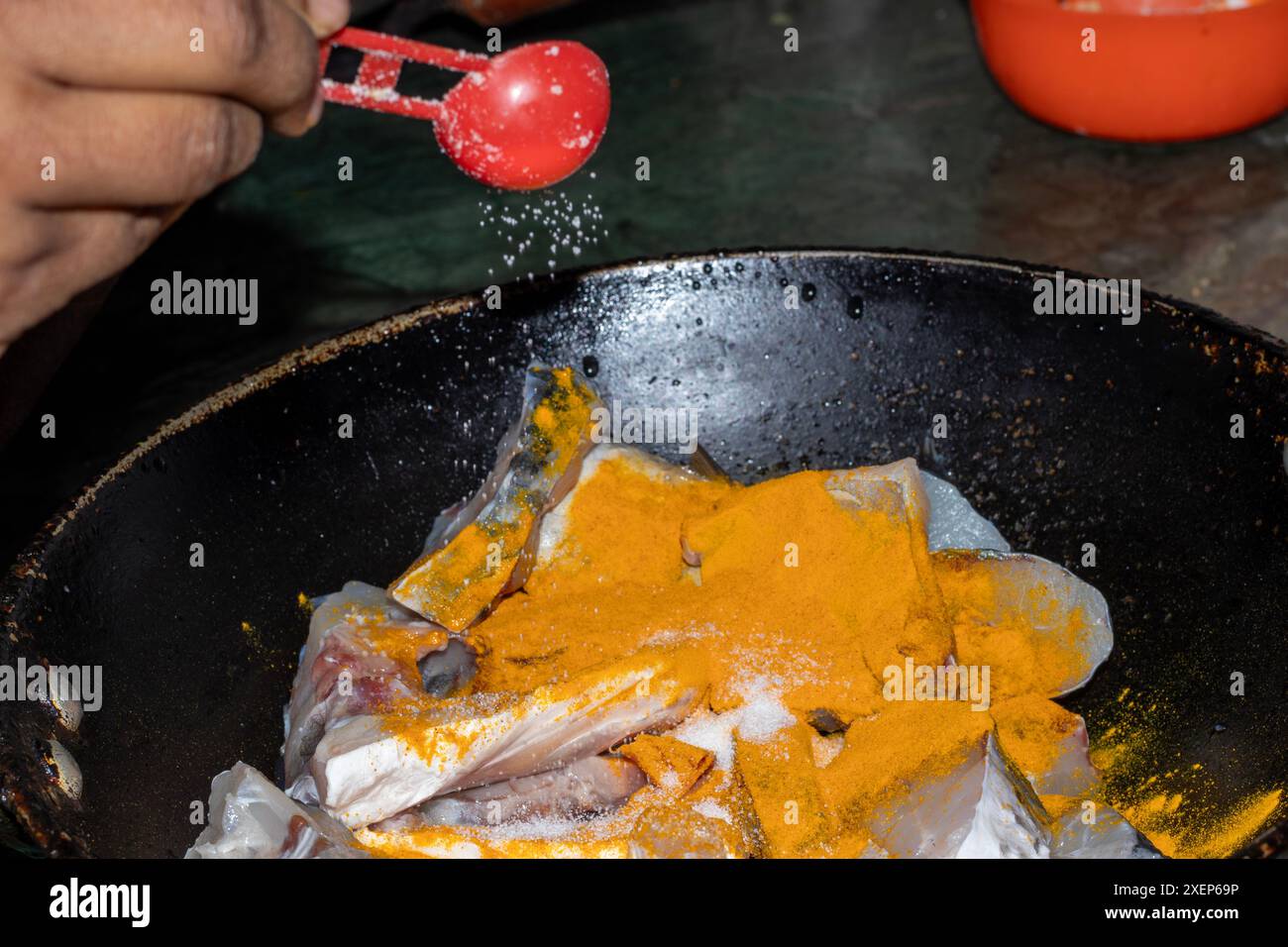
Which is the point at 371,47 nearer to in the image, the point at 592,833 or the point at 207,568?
the point at 207,568

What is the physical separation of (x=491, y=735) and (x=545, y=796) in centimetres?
7

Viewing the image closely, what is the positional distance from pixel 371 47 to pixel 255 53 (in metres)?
0.20

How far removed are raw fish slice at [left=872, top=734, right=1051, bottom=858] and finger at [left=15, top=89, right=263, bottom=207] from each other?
0.74 metres

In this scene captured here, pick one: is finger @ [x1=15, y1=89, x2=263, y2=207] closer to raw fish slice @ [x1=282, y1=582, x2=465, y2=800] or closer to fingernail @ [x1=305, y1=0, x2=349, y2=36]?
fingernail @ [x1=305, y1=0, x2=349, y2=36]

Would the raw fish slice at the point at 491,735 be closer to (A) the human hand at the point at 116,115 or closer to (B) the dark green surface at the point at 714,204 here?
(A) the human hand at the point at 116,115

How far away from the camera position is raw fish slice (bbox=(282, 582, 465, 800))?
99cm

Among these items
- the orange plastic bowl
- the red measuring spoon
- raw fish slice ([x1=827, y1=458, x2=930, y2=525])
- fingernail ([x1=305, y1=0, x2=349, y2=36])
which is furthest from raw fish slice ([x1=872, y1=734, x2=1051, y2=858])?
the orange plastic bowl

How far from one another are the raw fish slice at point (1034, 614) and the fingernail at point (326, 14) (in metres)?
0.74

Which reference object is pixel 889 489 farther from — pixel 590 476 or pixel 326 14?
pixel 326 14

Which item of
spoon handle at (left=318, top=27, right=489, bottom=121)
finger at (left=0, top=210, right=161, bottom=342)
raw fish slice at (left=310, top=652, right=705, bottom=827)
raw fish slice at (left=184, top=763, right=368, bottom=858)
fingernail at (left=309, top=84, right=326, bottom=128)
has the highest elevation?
spoon handle at (left=318, top=27, right=489, bottom=121)

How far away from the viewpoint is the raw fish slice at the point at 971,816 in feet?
2.70

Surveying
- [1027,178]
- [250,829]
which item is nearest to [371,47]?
[250,829]

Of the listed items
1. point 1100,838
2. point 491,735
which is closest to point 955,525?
point 1100,838

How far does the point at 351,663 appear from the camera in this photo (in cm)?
101
